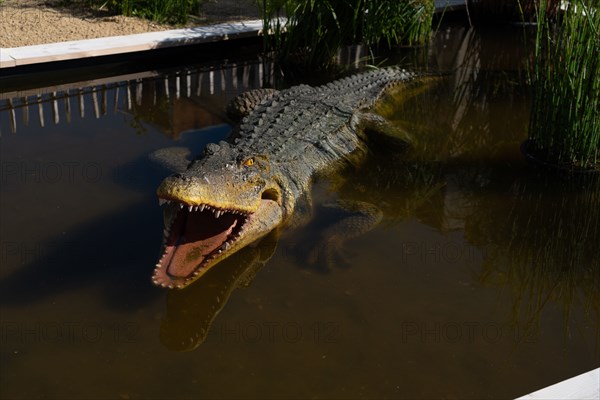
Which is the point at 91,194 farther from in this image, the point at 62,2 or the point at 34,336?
the point at 62,2

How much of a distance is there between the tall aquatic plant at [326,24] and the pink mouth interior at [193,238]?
3763 millimetres

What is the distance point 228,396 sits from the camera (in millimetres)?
3320

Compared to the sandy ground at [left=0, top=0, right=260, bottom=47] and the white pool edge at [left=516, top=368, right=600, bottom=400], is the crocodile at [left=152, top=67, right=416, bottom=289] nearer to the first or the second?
the white pool edge at [left=516, top=368, right=600, bottom=400]

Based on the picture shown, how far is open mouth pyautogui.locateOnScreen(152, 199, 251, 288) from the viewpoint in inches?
154

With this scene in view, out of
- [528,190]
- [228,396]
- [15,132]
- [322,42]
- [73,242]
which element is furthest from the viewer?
[322,42]

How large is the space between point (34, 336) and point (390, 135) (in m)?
3.67

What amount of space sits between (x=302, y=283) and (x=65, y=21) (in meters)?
5.68

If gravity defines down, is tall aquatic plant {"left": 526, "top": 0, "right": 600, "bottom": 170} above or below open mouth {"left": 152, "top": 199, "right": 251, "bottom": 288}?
above

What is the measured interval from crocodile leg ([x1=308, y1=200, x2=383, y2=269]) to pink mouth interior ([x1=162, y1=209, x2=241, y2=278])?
0.58 metres

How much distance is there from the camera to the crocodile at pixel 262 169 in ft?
13.1

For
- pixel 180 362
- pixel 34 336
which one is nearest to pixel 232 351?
pixel 180 362

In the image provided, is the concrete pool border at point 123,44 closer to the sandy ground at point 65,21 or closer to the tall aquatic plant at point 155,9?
the sandy ground at point 65,21

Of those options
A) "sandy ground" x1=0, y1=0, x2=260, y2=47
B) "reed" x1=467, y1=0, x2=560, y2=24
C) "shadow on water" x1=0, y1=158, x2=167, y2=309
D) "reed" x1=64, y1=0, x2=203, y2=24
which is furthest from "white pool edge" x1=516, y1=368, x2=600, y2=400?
"reed" x1=467, y1=0, x2=560, y2=24

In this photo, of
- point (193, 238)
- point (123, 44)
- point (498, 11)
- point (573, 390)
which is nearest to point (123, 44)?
point (123, 44)
